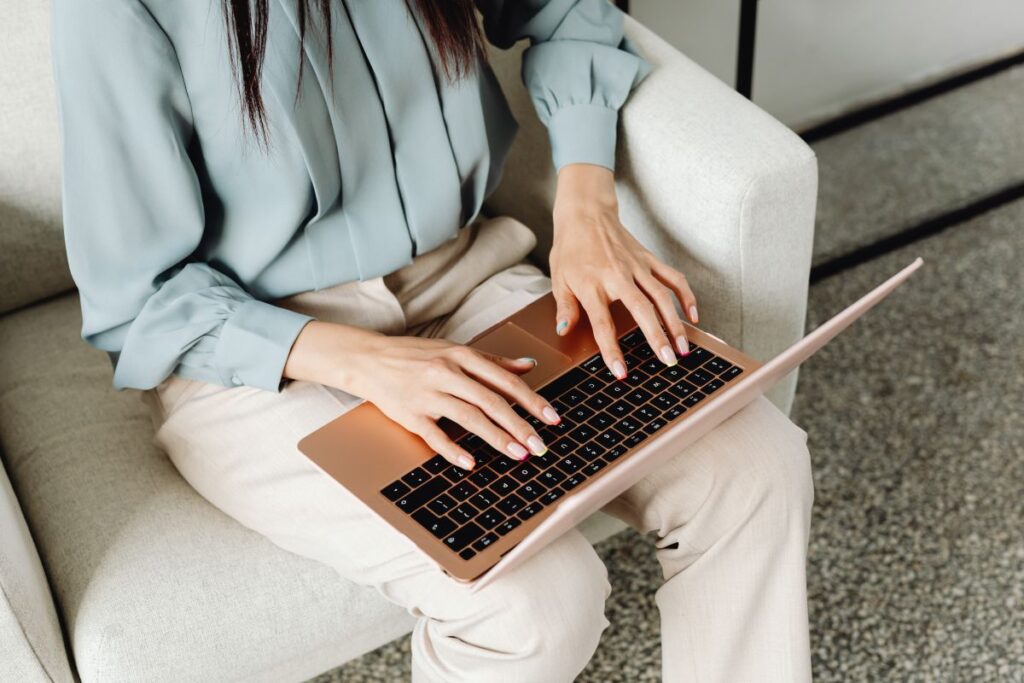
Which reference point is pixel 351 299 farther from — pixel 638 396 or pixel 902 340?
pixel 902 340

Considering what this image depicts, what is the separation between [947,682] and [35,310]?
116 centimetres

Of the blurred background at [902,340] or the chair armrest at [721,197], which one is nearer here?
the chair armrest at [721,197]

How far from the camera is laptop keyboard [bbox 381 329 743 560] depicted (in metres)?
0.88

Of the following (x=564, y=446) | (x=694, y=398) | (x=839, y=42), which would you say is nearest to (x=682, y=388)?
(x=694, y=398)

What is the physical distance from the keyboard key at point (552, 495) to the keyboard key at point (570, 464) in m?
0.02

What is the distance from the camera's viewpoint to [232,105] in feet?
3.20

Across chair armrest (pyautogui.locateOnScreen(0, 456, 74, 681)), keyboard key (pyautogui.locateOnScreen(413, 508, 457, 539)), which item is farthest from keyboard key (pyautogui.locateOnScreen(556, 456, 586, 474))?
chair armrest (pyautogui.locateOnScreen(0, 456, 74, 681))

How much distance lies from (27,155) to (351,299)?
0.41m

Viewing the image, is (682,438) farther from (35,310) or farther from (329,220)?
(35,310)

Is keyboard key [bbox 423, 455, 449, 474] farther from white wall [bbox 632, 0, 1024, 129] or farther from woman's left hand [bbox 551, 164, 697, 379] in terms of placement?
white wall [bbox 632, 0, 1024, 129]

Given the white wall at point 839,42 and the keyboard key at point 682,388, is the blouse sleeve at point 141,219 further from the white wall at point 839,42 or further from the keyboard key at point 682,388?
the white wall at point 839,42

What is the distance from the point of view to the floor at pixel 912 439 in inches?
53.2

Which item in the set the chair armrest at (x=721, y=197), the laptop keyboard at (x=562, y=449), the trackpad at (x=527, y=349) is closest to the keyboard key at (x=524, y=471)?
the laptop keyboard at (x=562, y=449)

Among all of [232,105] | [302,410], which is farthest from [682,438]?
[232,105]
